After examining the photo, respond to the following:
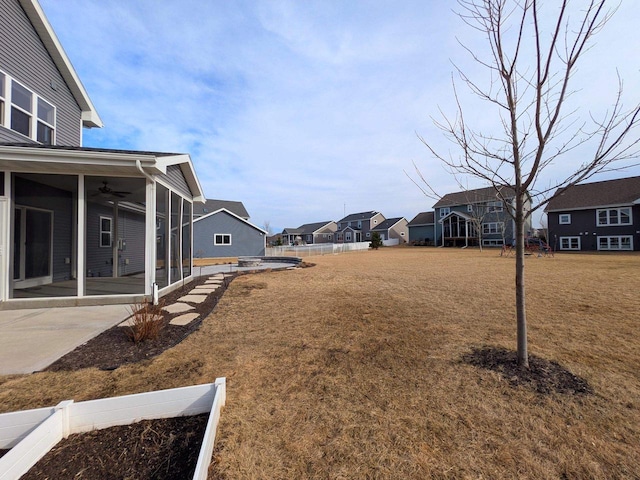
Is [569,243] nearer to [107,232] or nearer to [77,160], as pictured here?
[107,232]

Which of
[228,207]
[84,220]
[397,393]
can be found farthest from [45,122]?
[228,207]

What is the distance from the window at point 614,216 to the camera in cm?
2531

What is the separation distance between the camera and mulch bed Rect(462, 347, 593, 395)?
2.95 m

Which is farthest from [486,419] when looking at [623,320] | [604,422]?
[623,320]

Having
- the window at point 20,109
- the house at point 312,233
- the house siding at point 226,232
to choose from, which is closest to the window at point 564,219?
the house siding at point 226,232

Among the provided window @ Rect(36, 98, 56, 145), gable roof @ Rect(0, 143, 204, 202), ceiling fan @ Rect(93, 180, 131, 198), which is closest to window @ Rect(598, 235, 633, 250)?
gable roof @ Rect(0, 143, 204, 202)

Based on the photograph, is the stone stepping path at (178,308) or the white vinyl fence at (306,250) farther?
the white vinyl fence at (306,250)

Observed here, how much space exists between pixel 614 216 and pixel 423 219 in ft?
76.3

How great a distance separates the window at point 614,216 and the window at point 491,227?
9529 millimetres

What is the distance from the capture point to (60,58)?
9078 mm

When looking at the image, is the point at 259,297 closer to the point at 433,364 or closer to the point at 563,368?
the point at 433,364

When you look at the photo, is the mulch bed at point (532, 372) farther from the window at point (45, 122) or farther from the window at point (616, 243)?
the window at point (616, 243)

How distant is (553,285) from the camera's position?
28.6 feet

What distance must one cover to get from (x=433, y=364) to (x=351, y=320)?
2086 millimetres
